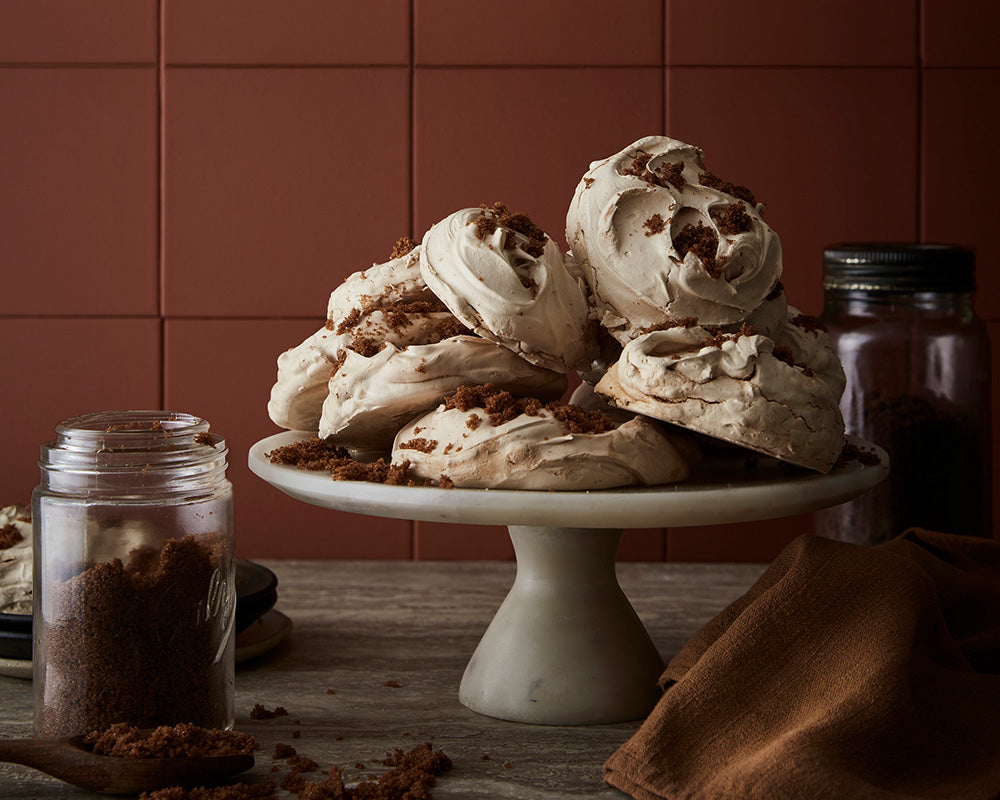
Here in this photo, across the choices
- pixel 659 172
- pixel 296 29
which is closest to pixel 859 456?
pixel 659 172

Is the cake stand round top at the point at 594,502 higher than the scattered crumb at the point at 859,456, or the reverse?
the scattered crumb at the point at 859,456

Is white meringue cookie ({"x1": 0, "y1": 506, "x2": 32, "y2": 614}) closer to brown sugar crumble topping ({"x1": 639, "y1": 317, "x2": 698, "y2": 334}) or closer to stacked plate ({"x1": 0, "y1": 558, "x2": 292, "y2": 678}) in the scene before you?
stacked plate ({"x1": 0, "y1": 558, "x2": 292, "y2": 678})

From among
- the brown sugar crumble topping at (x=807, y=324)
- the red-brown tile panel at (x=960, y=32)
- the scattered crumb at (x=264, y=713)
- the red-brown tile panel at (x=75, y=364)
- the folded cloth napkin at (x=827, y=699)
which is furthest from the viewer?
the red-brown tile panel at (x=75, y=364)

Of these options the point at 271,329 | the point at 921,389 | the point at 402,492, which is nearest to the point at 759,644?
the point at 402,492

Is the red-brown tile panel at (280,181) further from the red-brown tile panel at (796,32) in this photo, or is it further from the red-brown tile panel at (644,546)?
the red-brown tile panel at (644,546)

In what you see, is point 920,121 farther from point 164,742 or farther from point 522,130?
point 164,742

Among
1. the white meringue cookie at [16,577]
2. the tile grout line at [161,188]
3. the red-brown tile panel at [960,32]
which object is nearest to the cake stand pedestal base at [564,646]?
the white meringue cookie at [16,577]

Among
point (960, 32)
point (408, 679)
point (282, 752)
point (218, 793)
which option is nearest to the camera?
point (218, 793)
